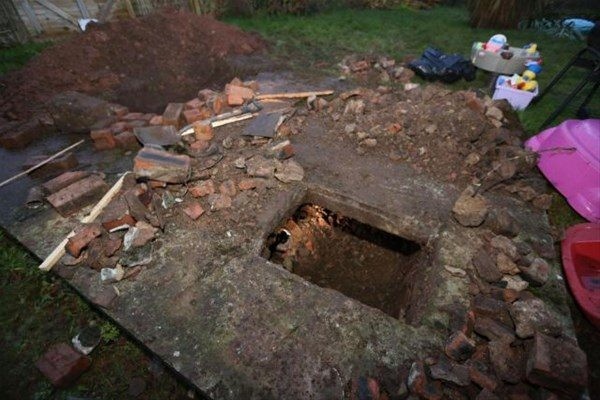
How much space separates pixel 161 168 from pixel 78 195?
77 centimetres

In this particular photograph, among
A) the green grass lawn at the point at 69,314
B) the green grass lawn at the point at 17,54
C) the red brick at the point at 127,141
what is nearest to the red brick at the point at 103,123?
the red brick at the point at 127,141

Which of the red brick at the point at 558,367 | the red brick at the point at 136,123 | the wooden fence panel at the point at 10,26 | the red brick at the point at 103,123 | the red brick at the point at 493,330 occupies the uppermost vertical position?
the wooden fence panel at the point at 10,26

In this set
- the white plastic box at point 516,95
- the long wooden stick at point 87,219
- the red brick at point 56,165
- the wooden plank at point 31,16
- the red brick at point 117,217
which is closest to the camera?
the long wooden stick at point 87,219

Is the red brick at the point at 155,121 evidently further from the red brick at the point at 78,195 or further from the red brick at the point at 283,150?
the red brick at the point at 283,150

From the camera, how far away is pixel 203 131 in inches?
141

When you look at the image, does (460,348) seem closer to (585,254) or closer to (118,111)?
(585,254)

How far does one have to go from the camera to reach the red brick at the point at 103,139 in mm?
3584

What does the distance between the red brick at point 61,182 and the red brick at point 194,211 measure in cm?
117

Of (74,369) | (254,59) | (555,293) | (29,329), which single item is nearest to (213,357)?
(74,369)

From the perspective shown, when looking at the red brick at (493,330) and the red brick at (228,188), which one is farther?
the red brick at (228,188)

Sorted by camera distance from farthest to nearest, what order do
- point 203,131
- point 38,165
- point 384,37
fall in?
point 384,37 < point 203,131 < point 38,165

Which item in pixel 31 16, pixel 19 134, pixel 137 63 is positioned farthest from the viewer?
pixel 31 16

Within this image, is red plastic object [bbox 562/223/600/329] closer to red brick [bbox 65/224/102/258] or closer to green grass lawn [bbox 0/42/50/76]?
red brick [bbox 65/224/102/258]

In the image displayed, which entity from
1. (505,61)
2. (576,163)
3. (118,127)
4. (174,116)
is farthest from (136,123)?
(505,61)
